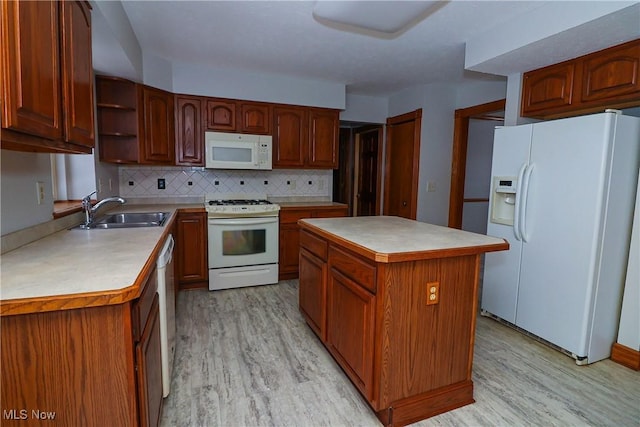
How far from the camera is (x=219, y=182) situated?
13.5 ft

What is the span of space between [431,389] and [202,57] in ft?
11.3

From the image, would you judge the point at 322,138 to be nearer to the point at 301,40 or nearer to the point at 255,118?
the point at 255,118

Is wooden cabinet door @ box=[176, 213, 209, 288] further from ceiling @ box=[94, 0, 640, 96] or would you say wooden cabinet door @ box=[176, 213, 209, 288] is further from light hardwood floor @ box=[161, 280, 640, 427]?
ceiling @ box=[94, 0, 640, 96]

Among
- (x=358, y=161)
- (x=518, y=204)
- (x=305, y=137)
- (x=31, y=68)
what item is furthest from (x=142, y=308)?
(x=358, y=161)

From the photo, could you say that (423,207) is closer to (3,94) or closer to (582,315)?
(582,315)

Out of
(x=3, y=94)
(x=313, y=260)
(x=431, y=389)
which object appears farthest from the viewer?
(x=313, y=260)

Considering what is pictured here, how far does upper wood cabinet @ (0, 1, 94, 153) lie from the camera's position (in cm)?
96

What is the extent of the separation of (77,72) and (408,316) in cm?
190

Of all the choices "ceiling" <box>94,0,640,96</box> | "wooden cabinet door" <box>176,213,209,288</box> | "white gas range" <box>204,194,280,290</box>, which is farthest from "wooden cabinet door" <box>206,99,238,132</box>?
"wooden cabinet door" <box>176,213,209,288</box>

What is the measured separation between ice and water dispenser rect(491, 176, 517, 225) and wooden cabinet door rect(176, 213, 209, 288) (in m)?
2.80

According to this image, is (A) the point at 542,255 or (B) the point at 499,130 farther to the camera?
(B) the point at 499,130

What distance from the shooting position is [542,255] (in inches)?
97.0

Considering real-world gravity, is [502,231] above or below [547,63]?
below

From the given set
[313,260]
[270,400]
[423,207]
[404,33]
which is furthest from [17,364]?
[423,207]
